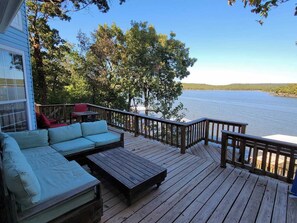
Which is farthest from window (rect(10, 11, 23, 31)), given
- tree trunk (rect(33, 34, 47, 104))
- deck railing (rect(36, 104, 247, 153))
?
tree trunk (rect(33, 34, 47, 104))

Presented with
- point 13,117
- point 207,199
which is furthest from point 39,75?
point 207,199

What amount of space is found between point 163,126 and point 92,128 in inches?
91.5

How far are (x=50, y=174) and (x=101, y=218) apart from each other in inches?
33.5

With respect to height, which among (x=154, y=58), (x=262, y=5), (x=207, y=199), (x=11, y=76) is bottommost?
(x=207, y=199)

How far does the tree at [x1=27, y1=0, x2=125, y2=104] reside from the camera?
8.70 m

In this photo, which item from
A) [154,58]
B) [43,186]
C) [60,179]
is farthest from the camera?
[154,58]

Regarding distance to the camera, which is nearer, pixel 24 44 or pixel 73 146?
pixel 73 146

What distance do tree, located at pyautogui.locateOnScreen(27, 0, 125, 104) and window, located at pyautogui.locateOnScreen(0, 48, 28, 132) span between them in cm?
526

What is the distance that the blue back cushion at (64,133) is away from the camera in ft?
10.4

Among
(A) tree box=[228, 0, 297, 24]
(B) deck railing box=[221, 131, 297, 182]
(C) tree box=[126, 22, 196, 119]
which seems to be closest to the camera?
(A) tree box=[228, 0, 297, 24]

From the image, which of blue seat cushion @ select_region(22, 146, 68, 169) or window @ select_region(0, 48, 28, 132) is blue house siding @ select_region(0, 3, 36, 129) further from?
blue seat cushion @ select_region(22, 146, 68, 169)

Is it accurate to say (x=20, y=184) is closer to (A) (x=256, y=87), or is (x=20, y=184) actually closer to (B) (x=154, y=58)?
(B) (x=154, y=58)

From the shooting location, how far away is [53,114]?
697 cm

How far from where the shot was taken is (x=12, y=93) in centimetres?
387
